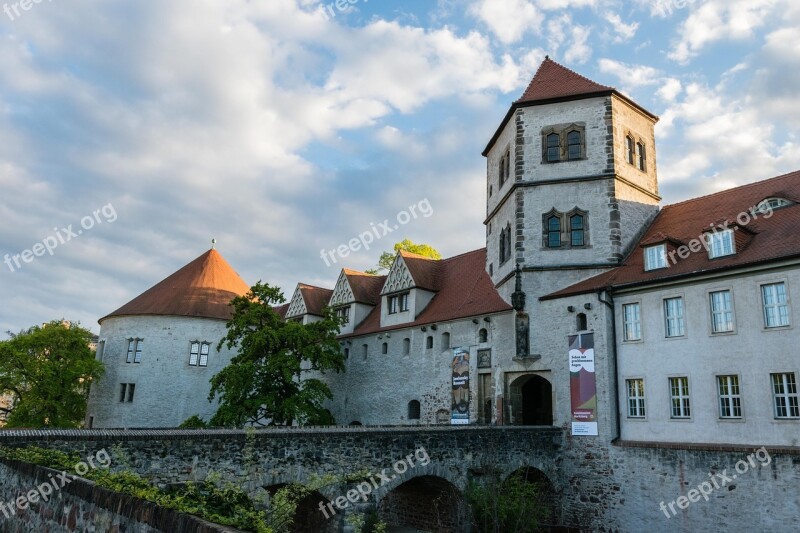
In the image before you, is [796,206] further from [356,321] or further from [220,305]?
A: [220,305]

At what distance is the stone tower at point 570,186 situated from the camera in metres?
25.3

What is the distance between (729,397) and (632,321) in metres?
4.23

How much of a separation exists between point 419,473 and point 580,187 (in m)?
14.0

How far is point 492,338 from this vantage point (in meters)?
27.2

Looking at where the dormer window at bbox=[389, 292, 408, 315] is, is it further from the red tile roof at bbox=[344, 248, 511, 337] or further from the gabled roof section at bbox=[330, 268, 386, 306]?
the gabled roof section at bbox=[330, 268, 386, 306]

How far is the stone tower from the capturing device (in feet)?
83.0

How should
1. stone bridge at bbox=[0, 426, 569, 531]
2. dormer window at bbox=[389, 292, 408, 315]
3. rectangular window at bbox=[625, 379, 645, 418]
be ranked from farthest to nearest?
dormer window at bbox=[389, 292, 408, 315] < rectangular window at bbox=[625, 379, 645, 418] < stone bridge at bbox=[0, 426, 569, 531]

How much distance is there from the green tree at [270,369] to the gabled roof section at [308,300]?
10.0m

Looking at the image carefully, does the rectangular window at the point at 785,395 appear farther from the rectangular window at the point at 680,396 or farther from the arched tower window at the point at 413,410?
the arched tower window at the point at 413,410

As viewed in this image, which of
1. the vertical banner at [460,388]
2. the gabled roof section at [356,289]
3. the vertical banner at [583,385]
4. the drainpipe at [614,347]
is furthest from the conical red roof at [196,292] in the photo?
the drainpipe at [614,347]

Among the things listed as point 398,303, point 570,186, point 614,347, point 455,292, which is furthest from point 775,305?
point 398,303

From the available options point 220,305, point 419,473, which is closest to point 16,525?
point 419,473

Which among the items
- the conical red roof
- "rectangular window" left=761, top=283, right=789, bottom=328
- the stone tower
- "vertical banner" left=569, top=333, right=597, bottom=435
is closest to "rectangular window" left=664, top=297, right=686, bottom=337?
"rectangular window" left=761, top=283, right=789, bottom=328

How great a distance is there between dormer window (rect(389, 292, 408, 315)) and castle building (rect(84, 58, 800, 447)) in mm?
166
